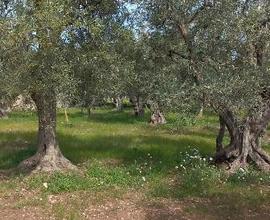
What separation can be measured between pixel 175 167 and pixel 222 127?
2.38 metres

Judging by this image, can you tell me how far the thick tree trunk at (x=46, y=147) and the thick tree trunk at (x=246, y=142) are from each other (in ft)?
16.3

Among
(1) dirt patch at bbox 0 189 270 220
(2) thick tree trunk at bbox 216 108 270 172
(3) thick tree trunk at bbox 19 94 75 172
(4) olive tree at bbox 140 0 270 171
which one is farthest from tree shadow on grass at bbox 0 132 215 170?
(1) dirt patch at bbox 0 189 270 220

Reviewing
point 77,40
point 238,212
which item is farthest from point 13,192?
point 238,212

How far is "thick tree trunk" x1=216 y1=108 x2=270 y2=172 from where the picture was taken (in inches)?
635

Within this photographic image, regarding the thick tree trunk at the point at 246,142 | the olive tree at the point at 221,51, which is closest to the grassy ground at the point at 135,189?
the thick tree trunk at the point at 246,142

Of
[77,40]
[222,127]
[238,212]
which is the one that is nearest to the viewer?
[238,212]

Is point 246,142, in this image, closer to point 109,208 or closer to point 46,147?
point 109,208

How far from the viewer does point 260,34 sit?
13664mm

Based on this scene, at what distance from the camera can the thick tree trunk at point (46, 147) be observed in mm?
16016

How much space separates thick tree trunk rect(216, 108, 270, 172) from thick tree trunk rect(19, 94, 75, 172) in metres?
4.96

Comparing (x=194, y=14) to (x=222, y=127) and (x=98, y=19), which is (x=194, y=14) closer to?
(x=98, y=19)

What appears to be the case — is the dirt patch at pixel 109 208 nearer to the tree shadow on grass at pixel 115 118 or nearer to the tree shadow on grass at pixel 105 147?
the tree shadow on grass at pixel 105 147

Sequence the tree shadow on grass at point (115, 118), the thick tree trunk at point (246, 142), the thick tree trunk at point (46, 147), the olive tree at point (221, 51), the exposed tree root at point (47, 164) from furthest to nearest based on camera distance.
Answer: the tree shadow on grass at point (115, 118)
the exposed tree root at point (47, 164)
the thick tree trunk at point (246, 142)
the thick tree trunk at point (46, 147)
the olive tree at point (221, 51)

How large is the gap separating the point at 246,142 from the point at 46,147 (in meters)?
6.08
